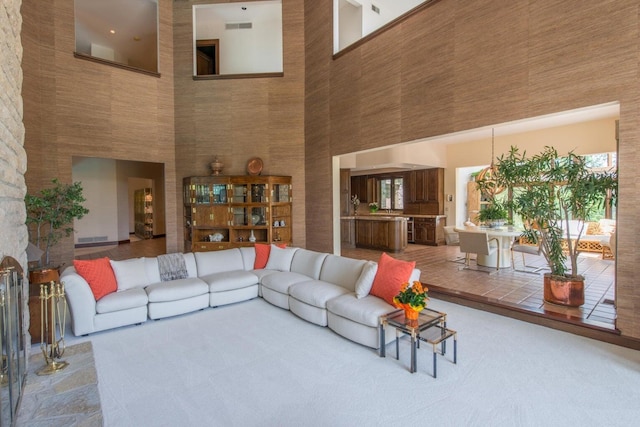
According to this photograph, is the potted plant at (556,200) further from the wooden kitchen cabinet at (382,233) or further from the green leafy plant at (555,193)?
the wooden kitchen cabinet at (382,233)

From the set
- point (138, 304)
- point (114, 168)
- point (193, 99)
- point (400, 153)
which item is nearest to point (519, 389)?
point (138, 304)

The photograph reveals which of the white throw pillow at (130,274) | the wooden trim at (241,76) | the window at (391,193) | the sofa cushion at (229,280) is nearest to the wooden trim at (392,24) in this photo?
the wooden trim at (241,76)

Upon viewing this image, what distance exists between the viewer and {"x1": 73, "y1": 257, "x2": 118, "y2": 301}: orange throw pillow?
370 cm

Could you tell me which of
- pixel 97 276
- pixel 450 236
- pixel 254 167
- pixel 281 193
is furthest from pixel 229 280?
pixel 450 236

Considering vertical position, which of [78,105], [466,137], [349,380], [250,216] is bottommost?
[349,380]

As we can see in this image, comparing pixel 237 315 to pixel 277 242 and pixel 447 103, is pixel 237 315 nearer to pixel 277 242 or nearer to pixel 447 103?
pixel 277 242

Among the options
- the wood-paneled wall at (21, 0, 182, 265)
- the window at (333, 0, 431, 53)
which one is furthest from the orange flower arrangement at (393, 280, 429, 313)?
the window at (333, 0, 431, 53)

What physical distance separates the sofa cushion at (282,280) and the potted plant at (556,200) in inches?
122

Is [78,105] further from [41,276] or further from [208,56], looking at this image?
[41,276]

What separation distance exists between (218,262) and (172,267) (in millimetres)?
666

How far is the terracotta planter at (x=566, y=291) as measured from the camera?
3.97 m

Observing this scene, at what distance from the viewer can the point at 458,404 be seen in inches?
89.7

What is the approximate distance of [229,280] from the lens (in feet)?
14.8

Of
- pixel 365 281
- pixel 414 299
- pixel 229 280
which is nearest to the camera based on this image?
pixel 414 299
